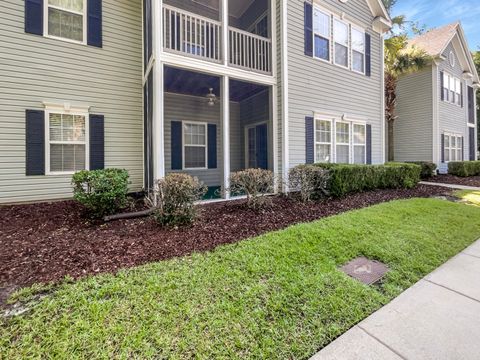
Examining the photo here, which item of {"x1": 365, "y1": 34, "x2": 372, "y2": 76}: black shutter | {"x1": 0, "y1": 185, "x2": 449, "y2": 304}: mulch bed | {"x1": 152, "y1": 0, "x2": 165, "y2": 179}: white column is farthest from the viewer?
{"x1": 365, "y1": 34, "x2": 372, "y2": 76}: black shutter

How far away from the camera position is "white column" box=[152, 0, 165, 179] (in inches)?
223

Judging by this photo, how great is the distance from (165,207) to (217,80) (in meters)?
4.97

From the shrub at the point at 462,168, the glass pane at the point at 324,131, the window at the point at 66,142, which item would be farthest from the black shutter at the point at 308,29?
the shrub at the point at 462,168

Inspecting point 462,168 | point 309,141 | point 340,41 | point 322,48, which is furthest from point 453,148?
point 309,141

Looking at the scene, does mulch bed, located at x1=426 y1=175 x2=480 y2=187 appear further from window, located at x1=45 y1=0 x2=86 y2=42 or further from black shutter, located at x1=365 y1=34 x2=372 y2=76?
window, located at x1=45 y1=0 x2=86 y2=42

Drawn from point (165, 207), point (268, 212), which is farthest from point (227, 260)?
point (268, 212)

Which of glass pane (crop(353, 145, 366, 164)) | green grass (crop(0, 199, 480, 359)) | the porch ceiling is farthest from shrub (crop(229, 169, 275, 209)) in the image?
glass pane (crop(353, 145, 366, 164))

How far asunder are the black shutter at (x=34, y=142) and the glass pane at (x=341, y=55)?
965 cm

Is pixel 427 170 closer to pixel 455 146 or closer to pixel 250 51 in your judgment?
pixel 455 146

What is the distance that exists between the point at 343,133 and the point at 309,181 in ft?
13.1

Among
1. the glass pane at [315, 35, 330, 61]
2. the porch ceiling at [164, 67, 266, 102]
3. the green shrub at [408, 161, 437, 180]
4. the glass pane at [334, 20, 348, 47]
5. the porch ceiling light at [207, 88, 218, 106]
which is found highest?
the glass pane at [334, 20, 348, 47]

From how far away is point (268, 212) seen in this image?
5.52m

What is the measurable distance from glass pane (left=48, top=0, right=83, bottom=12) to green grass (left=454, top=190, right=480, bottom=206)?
1251 centimetres

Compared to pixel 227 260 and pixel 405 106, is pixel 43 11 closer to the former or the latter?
pixel 227 260
